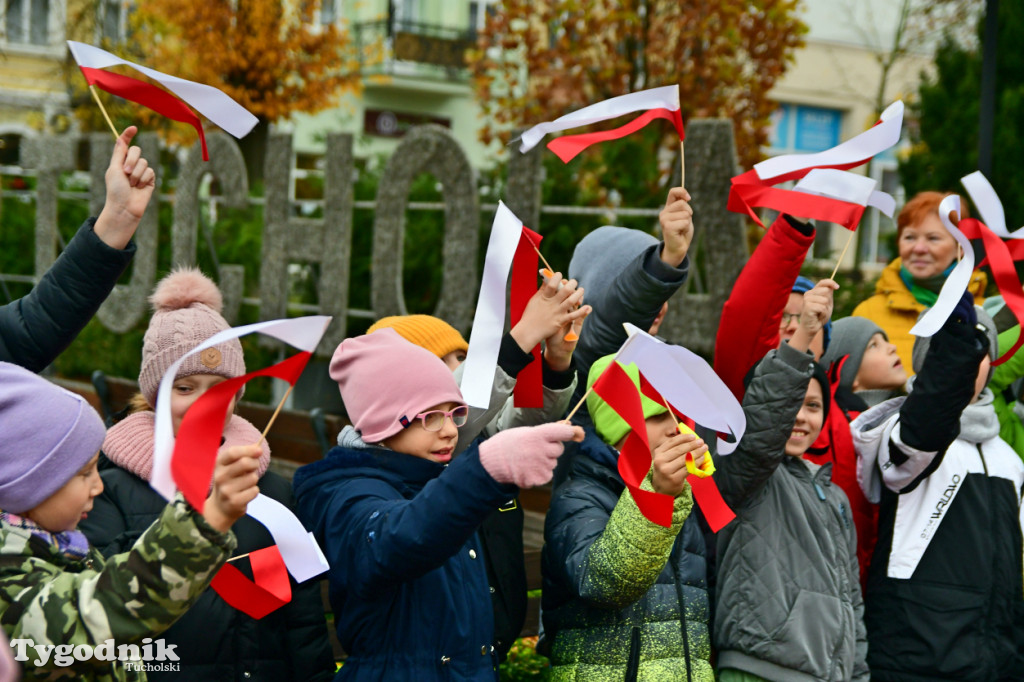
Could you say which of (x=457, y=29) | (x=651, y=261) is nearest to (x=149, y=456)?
(x=651, y=261)

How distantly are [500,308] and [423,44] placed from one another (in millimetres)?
23586

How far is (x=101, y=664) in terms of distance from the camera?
5.86 feet

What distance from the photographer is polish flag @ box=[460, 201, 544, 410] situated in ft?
7.11

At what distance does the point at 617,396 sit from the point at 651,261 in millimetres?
700

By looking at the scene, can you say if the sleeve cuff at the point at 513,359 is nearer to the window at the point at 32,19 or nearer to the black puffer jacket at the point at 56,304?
the black puffer jacket at the point at 56,304

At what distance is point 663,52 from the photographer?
31.5ft

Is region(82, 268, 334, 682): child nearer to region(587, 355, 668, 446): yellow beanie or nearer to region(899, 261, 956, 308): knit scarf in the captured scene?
region(587, 355, 668, 446): yellow beanie

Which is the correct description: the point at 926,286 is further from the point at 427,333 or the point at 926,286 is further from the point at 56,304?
the point at 56,304

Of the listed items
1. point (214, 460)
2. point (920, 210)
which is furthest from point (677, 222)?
point (920, 210)

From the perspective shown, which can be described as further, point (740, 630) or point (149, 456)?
point (740, 630)

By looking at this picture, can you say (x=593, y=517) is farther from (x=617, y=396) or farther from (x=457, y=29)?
(x=457, y=29)

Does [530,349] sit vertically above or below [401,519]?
above

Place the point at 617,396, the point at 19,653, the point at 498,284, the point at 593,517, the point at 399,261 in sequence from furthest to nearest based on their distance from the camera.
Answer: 1. the point at 399,261
2. the point at 593,517
3. the point at 498,284
4. the point at 617,396
5. the point at 19,653

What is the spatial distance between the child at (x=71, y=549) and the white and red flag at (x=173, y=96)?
0.98 m
